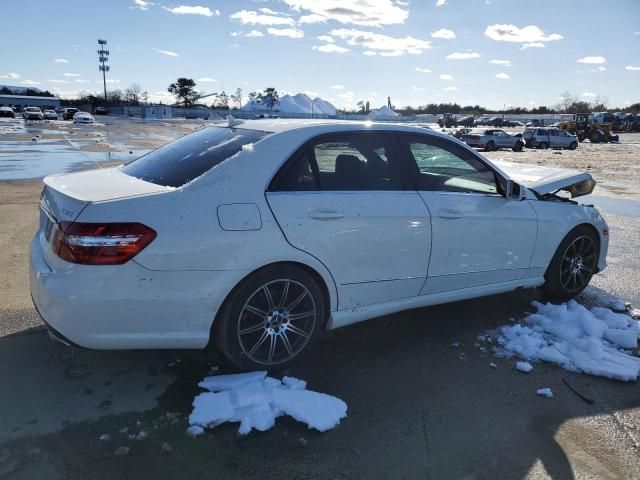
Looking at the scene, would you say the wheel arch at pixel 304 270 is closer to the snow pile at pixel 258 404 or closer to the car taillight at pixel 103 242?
the snow pile at pixel 258 404

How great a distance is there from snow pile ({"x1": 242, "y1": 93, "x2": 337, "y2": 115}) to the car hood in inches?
4590

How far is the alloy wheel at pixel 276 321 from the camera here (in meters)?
3.36

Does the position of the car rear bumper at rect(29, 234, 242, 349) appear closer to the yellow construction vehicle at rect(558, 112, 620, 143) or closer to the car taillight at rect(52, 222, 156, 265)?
the car taillight at rect(52, 222, 156, 265)

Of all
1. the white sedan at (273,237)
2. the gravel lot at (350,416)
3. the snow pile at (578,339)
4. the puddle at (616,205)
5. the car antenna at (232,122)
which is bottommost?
the puddle at (616,205)

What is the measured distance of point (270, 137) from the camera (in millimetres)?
3561

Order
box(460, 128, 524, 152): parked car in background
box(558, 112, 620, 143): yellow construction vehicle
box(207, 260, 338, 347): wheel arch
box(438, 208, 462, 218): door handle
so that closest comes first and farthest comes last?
box(207, 260, 338, 347): wheel arch → box(438, 208, 462, 218): door handle → box(460, 128, 524, 152): parked car in background → box(558, 112, 620, 143): yellow construction vehicle

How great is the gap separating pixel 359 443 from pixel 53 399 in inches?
72.5

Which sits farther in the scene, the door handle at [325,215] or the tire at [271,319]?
the door handle at [325,215]

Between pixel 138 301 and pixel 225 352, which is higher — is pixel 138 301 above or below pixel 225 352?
above

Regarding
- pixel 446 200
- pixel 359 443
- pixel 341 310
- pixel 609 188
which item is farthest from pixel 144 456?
pixel 609 188

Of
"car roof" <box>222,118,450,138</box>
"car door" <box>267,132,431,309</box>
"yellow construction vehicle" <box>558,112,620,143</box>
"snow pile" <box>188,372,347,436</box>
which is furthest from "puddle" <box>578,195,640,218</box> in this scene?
"yellow construction vehicle" <box>558,112,620,143</box>

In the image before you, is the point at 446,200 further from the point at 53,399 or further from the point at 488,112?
the point at 488,112

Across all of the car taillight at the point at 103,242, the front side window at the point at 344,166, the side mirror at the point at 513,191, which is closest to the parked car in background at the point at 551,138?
the side mirror at the point at 513,191

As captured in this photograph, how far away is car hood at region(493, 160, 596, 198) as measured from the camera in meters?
4.88
